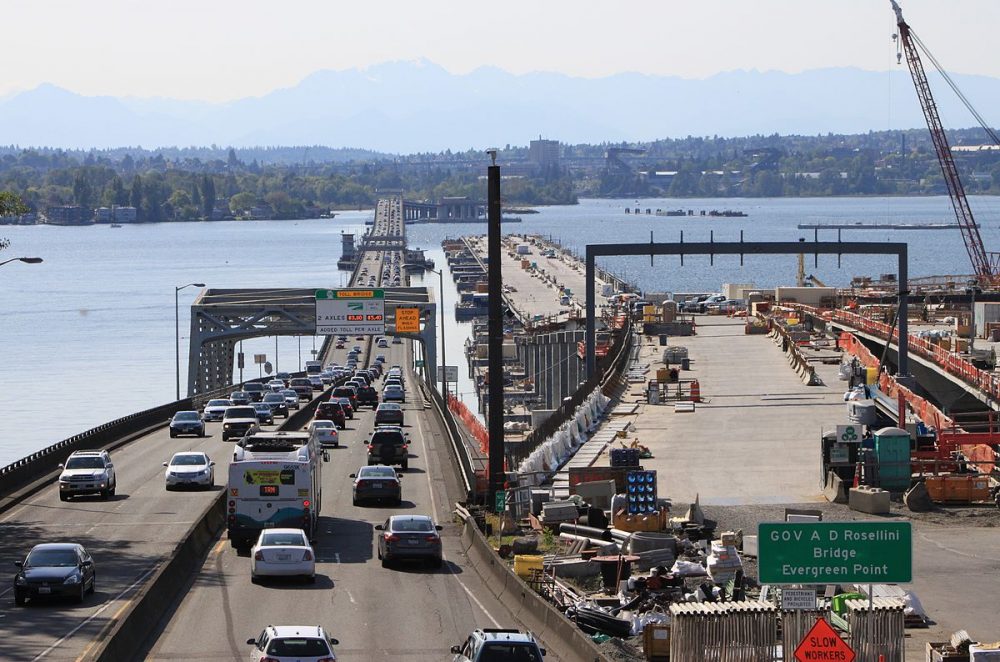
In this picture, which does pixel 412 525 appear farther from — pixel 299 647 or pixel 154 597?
pixel 299 647

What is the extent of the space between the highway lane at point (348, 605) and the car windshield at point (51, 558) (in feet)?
7.42

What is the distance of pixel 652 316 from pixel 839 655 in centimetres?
10536

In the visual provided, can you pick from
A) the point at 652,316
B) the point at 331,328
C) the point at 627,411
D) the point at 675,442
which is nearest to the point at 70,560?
the point at 675,442

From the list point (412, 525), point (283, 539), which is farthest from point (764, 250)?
point (283, 539)

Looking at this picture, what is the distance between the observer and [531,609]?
28.8m

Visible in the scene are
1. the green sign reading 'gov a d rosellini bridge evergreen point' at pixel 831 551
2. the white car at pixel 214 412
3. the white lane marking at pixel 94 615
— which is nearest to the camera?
the green sign reading 'gov a d rosellini bridge evergreen point' at pixel 831 551

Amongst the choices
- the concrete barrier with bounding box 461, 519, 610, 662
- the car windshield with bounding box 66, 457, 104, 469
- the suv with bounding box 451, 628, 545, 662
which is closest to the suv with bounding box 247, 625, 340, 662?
the suv with bounding box 451, 628, 545, 662

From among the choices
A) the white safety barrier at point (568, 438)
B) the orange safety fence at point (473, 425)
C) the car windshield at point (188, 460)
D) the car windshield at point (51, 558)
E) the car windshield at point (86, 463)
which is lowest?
the orange safety fence at point (473, 425)

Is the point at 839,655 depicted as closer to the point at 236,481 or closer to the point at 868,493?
the point at 236,481

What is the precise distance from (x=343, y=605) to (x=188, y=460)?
70.0 ft

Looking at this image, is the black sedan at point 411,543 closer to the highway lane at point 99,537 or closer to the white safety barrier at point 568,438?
the highway lane at point 99,537

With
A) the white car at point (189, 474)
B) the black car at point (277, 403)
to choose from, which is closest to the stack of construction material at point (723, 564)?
Result: the white car at point (189, 474)

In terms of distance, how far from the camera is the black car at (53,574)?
97.0 feet

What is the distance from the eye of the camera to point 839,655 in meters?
20.7
